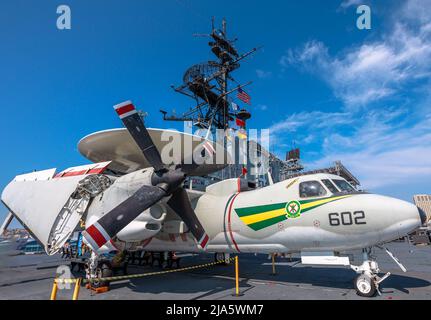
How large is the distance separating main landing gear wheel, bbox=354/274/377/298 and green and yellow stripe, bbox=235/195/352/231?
101 inches

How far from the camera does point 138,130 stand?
33.8 feet

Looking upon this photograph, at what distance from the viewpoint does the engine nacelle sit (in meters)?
10.4

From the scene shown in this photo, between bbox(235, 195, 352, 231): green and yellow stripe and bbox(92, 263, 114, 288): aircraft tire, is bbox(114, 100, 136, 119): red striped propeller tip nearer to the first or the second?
bbox(235, 195, 352, 231): green and yellow stripe

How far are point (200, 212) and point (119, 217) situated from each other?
12.9ft

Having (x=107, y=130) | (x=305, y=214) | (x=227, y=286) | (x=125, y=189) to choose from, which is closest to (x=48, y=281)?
(x=125, y=189)

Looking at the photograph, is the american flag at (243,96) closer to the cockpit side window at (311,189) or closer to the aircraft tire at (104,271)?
the cockpit side window at (311,189)

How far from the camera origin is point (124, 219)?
Result: 30.7 ft

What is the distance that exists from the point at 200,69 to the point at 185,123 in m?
8.28

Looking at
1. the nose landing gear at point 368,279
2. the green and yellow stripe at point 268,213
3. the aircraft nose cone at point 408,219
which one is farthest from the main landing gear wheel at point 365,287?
the green and yellow stripe at point 268,213

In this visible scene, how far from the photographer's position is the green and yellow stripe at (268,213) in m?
9.17

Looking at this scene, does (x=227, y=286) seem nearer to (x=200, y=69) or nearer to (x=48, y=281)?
(x=48, y=281)

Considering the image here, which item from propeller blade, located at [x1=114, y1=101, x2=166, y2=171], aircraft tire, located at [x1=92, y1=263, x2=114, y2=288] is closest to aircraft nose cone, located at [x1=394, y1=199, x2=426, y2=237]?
propeller blade, located at [x1=114, y1=101, x2=166, y2=171]

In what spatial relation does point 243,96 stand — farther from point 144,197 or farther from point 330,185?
point 144,197
